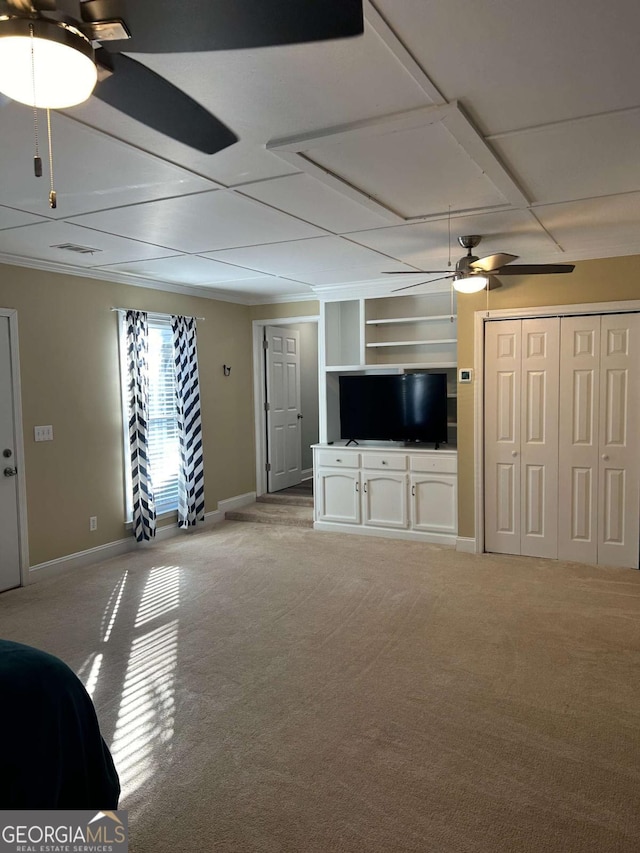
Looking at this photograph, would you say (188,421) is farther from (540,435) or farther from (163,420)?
(540,435)

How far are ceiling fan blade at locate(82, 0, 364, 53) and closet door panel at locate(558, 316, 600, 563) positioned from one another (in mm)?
4382

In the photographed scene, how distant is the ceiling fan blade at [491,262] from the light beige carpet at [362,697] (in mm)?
2344

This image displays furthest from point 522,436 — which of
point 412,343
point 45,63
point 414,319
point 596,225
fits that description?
point 45,63

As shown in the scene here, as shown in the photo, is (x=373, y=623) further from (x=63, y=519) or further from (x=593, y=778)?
(x=63, y=519)

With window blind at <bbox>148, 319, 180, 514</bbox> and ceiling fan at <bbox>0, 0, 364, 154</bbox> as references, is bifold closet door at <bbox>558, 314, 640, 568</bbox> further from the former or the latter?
ceiling fan at <bbox>0, 0, 364, 154</bbox>

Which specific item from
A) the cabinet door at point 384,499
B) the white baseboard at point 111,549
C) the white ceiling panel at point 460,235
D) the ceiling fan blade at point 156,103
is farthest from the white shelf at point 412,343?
the ceiling fan blade at point 156,103

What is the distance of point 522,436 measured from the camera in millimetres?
5379

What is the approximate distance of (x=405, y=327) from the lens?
6.56m

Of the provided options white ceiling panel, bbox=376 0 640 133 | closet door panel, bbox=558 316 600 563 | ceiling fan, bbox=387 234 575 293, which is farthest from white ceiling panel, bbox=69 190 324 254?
closet door panel, bbox=558 316 600 563

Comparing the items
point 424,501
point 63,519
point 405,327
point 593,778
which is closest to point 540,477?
point 424,501

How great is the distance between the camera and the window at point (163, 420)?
618cm

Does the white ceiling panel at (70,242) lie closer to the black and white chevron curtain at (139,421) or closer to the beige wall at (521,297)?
the black and white chevron curtain at (139,421)

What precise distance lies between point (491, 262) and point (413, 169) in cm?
125

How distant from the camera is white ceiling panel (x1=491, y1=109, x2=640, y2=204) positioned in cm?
253
